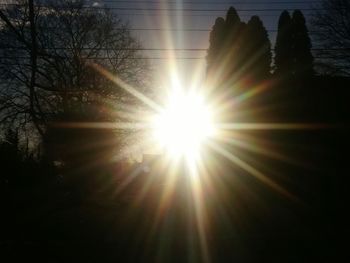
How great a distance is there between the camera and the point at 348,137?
22.7 metres

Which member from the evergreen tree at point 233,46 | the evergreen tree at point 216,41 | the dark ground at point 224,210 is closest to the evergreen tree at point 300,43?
the evergreen tree at point 233,46

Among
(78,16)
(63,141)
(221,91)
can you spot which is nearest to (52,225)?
(63,141)

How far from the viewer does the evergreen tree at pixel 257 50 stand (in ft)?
101

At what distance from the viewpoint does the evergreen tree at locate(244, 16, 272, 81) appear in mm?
30781

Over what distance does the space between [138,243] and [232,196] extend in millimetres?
9191

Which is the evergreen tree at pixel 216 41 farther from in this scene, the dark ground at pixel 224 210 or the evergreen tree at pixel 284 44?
the dark ground at pixel 224 210

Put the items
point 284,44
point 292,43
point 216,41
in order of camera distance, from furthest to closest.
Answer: point 284,44, point 292,43, point 216,41

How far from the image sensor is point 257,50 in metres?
31.9

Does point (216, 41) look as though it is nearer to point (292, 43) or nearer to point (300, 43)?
point (292, 43)

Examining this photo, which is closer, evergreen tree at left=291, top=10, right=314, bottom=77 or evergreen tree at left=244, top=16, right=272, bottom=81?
evergreen tree at left=244, top=16, right=272, bottom=81

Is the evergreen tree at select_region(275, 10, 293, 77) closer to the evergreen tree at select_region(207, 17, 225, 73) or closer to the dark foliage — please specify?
the dark foliage

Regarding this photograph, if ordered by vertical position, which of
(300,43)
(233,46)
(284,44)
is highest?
(284,44)

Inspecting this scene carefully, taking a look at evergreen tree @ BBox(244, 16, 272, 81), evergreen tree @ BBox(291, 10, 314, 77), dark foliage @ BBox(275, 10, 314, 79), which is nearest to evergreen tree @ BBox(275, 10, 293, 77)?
dark foliage @ BBox(275, 10, 314, 79)

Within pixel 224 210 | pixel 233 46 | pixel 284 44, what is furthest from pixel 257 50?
pixel 224 210
